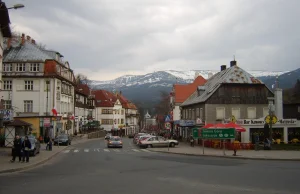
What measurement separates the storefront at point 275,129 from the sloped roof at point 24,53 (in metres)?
35.8

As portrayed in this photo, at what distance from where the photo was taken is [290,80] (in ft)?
619

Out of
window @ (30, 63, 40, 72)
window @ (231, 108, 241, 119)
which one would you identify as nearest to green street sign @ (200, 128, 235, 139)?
window @ (231, 108, 241, 119)

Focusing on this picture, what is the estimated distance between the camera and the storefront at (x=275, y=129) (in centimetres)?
4406

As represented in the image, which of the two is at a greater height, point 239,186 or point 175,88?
point 175,88

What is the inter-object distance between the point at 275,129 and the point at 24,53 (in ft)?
138

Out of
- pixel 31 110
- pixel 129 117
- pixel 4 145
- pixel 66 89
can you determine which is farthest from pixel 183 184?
pixel 129 117

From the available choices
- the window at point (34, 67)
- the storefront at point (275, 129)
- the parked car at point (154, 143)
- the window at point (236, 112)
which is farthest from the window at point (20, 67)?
the storefront at point (275, 129)

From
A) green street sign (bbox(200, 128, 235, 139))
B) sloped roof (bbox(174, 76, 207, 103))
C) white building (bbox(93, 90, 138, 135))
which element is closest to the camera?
green street sign (bbox(200, 128, 235, 139))

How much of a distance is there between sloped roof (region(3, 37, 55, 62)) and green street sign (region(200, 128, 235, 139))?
36423 mm

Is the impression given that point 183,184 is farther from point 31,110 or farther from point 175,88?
point 175,88

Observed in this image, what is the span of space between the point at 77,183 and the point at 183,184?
13.8ft

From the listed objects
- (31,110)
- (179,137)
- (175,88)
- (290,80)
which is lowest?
(179,137)

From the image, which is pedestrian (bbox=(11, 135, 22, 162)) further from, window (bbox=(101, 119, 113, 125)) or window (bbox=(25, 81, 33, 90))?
window (bbox=(101, 119, 113, 125))

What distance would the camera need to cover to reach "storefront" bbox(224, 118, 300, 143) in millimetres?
44062
